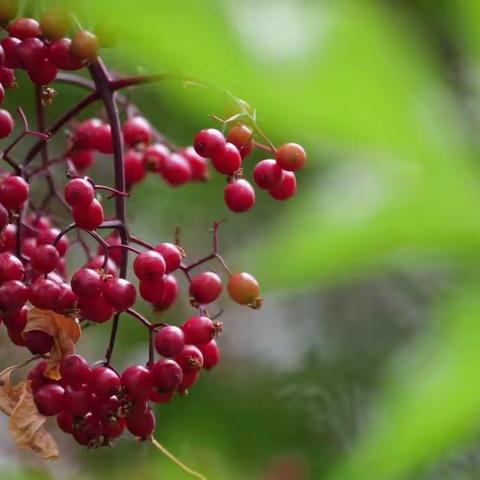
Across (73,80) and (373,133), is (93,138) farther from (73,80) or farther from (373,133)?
(373,133)

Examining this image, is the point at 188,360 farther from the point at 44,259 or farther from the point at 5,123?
the point at 5,123

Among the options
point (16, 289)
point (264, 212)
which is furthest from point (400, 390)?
point (264, 212)

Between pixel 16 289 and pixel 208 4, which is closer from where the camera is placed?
pixel 208 4

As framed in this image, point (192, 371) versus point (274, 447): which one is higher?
point (192, 371)

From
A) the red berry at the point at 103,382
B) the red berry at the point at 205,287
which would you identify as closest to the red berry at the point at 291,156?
the red berry at the point at 205,287

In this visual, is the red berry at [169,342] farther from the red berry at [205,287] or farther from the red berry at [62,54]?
the red berry at [62,54]

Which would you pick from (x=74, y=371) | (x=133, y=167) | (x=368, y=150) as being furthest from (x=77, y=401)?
(x=368, y=150)

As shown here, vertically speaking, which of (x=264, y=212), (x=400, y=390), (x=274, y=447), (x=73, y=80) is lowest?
(x=274, y=447)
